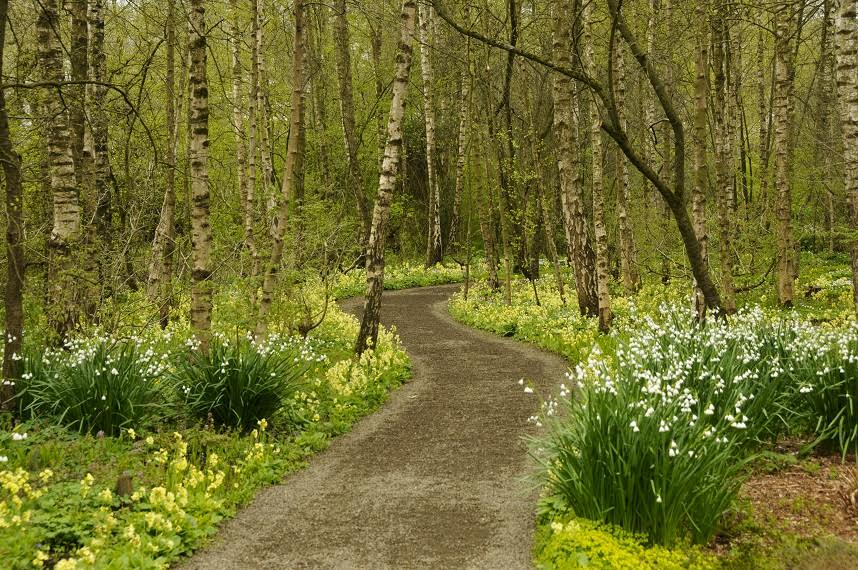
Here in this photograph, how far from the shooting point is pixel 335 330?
15469 mm

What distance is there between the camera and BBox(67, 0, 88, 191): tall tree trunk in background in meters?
10.6

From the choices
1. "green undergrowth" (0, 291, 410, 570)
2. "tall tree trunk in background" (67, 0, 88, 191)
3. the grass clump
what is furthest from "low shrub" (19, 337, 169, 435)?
the grass clump

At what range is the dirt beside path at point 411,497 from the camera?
549 centimetres

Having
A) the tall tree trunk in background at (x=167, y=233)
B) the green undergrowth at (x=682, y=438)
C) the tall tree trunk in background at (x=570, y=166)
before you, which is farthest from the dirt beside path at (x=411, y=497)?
the tall tree trunk in background at (x=167, y=233)

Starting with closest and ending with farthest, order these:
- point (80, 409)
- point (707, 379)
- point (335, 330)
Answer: point (707, 379) → point (80, 409) → point (335, 330)

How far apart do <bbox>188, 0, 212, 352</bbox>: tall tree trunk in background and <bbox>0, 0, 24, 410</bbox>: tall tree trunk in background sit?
207cm

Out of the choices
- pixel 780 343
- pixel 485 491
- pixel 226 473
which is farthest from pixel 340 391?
pixel 780 343

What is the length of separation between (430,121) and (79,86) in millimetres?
15841

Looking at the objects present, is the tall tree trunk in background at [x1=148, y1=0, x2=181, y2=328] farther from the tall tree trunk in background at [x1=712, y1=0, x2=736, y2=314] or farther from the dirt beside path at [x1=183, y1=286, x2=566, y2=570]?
the tall tree trunk in background at [x1=712, y1=0, x2=736, y2=314]

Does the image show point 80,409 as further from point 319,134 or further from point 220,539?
point 319,134

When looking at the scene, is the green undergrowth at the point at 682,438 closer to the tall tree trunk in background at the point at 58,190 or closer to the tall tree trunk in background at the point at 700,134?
the tall tree trunk in background at the point at 700,134

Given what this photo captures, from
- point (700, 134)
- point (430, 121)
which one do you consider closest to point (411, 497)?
point (700, 134)

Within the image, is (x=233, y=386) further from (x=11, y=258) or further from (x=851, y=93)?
(x=851, y=93)

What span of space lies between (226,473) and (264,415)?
1573 millimetres
